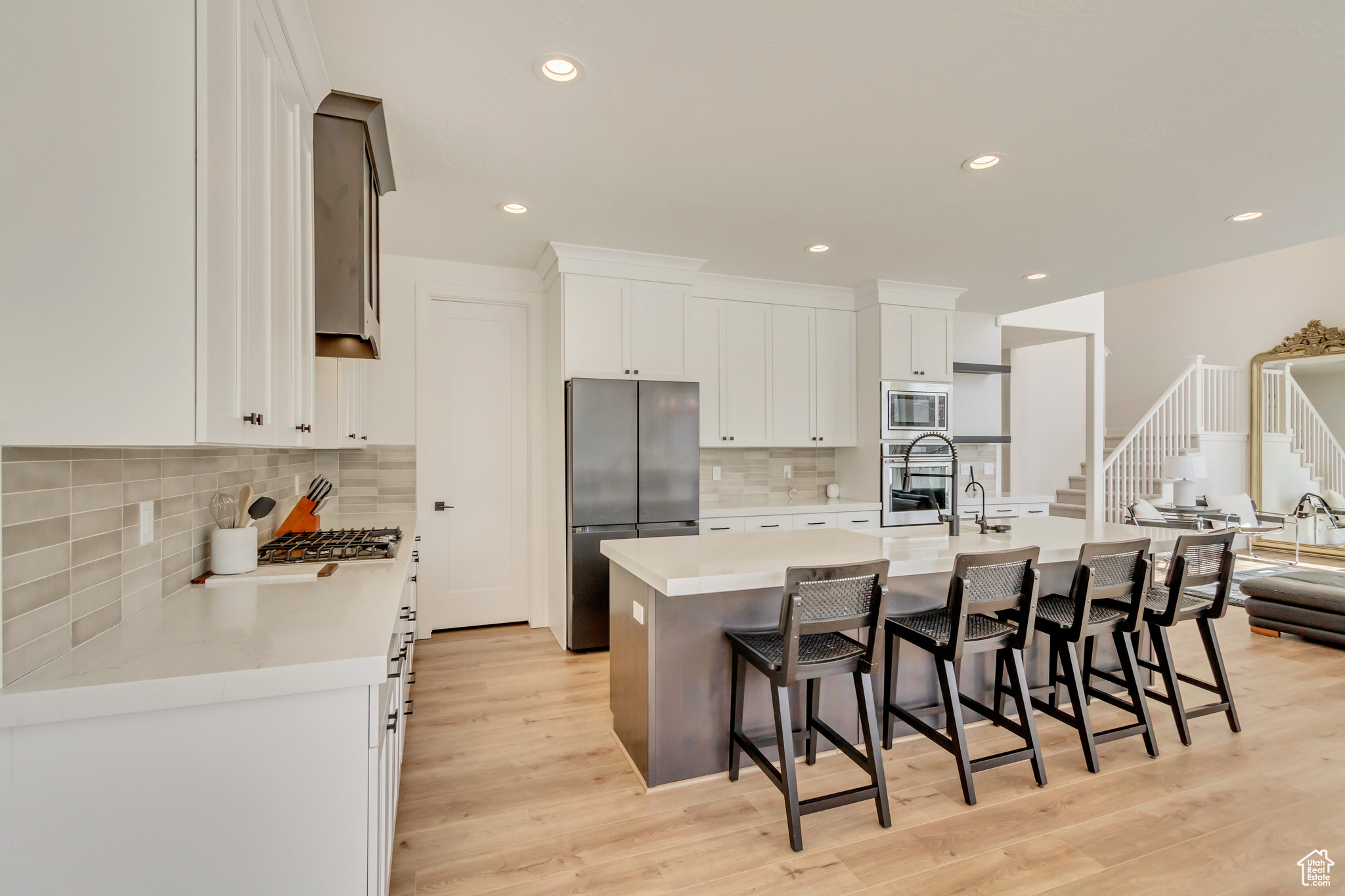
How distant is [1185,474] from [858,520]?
458 cm

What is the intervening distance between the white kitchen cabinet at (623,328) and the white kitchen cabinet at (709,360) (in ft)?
1.55

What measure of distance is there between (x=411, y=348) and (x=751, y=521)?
264cm

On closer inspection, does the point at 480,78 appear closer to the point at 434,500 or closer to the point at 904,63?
the point at 904,63

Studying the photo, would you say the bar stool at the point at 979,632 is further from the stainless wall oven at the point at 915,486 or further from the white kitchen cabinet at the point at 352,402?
the white kitchen cabinet at the point at 352,402

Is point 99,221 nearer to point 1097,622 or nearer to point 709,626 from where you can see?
point 709,626

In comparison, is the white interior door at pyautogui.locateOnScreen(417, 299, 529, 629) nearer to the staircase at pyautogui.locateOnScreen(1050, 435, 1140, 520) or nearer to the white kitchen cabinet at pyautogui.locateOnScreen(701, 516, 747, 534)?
the white kitchen cabinet at pyautogui.locateOnScreen(701, 516, 747, 534)

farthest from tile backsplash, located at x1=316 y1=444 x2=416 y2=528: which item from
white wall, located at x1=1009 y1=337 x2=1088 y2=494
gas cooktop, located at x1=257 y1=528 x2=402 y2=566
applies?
white wall, located at x1=1009 y1=337 x2=1088 y2=494

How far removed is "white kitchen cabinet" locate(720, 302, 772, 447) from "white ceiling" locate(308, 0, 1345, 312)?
937mm

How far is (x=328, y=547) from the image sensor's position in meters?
2.63

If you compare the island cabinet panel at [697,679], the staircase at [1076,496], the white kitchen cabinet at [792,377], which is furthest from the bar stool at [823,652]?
the staircase at [1076,496]

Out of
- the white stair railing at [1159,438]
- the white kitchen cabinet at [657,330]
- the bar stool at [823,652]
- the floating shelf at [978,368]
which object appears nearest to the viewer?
the bar stool at [823,652]

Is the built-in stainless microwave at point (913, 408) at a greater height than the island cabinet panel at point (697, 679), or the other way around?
the built-in stainless microwave at point (913, 408)

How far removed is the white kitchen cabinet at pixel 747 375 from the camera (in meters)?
4.86

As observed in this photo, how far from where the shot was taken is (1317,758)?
2666 mm
